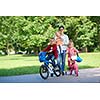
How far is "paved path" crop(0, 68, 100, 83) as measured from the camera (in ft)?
22.7

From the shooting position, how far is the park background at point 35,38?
700cm

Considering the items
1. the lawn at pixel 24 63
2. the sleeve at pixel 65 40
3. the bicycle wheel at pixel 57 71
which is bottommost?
the bicycle wheel at pixel 57 71

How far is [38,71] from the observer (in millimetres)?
7059

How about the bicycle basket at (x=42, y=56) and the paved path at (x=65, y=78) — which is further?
the bicycle basket at (x=42, y=56)

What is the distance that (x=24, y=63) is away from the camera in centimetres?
709

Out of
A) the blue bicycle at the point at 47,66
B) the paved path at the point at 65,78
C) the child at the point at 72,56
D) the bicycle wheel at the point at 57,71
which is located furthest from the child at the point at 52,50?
the paved path at the point at 65,78

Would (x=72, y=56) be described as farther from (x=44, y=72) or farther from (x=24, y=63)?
(x=24, y=63)

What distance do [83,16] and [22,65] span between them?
146 centimetres

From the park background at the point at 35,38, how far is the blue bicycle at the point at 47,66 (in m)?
0.10

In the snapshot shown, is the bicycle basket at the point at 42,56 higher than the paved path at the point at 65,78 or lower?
higher

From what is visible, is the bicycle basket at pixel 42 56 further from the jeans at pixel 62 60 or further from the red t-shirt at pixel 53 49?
the jeans at pixel 62 60
